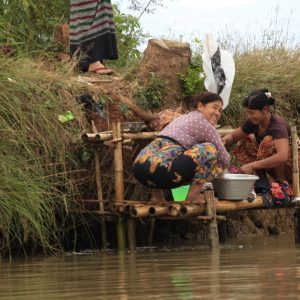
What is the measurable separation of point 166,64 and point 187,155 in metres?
2.43

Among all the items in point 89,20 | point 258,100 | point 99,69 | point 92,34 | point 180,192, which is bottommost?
point 180,192

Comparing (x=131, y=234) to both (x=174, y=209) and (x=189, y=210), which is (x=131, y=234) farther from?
(x=189, y=210)

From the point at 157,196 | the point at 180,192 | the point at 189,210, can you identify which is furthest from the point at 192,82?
the point at 189,210

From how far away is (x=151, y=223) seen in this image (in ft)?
31.4

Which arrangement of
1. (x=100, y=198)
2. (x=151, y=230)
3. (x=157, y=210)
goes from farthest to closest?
(x=151, y=230) < (x=100, y=198) < (x=157, y=210)

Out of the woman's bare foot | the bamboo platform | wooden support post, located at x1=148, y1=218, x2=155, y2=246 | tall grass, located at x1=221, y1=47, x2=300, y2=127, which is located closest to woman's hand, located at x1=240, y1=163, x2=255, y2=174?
the bamboo platform

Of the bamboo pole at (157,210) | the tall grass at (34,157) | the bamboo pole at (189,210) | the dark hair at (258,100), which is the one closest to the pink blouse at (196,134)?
the bamboo pole at (189,210)

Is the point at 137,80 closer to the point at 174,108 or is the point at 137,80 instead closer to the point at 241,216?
the point at 174,108

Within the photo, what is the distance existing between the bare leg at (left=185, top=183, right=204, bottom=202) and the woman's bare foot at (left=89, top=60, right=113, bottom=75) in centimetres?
236

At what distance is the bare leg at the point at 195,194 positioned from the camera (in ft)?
27.8

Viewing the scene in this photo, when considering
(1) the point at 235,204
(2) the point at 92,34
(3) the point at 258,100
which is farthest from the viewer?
(2) the point at 92,34

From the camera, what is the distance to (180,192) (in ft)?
30.4

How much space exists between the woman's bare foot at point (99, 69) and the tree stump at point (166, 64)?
0.33 metres

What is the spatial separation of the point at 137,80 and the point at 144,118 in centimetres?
75
